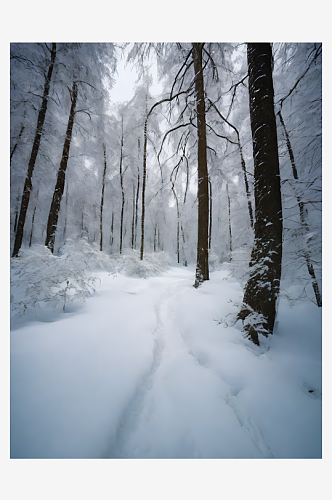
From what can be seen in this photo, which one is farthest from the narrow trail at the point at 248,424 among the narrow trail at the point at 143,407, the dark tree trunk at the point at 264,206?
the dark tree trunk at the point at 264,206

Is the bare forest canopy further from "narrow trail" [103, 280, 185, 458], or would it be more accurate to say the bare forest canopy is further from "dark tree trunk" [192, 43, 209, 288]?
"narrow trail" [103, 280, 185, 458]

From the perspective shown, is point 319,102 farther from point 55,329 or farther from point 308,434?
point 55,329

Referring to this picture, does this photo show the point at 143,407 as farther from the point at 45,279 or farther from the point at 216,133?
the point at 216,133

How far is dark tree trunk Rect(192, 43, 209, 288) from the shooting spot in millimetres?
4926

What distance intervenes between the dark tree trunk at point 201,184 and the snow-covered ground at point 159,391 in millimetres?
A: 2514

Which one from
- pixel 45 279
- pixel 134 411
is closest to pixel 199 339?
pixel 134 411

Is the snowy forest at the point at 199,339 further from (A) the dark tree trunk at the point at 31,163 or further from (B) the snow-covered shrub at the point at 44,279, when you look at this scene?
(A) the dark tree trunk at the point at 31,163

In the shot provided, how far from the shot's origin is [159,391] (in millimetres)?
1564

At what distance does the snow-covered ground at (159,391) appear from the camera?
1130mm

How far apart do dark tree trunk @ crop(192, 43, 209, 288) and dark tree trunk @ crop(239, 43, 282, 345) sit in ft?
7.81

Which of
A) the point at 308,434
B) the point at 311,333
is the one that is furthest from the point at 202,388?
the point at 311,333

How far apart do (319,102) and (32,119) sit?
9848 millimetres

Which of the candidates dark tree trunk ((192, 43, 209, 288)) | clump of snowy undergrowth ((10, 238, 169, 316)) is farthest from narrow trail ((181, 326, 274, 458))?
dark tree trunk ((192, 43, 209, 288))

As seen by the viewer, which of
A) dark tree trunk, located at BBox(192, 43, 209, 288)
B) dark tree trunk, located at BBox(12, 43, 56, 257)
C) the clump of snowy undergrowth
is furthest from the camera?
dark tree trunk, located at BBox(12, 43, 56, 257)
